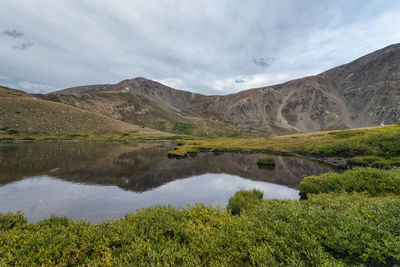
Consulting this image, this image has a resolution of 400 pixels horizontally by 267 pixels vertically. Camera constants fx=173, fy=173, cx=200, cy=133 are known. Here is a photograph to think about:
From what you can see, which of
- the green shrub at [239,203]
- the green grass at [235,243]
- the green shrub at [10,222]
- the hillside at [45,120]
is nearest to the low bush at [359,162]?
the green shrub at [239,203]

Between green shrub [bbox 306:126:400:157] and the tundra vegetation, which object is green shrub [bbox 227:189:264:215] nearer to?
the tundra vegetation

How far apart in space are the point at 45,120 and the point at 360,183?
164m

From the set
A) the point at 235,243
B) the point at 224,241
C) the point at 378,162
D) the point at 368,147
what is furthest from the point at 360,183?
the point at 368,147

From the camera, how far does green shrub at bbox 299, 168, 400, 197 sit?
16.1 metres

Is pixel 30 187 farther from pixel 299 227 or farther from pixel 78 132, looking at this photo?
pixel 78 132

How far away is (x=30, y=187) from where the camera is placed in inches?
878

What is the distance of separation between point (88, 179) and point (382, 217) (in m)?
32.3

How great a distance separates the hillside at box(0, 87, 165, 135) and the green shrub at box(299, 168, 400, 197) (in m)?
145

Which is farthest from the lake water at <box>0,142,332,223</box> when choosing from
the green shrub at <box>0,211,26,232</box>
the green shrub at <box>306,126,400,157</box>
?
the green shrub at <box>306,126,400,157</box>

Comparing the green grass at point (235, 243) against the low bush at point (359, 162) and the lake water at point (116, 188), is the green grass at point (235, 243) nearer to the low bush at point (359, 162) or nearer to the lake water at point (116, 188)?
the lake water at point (116, 188)

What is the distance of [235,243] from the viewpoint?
7238mm

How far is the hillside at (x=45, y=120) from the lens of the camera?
4353 inches

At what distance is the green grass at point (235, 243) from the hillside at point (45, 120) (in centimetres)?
14023

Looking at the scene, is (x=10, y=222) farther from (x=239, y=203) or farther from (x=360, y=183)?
(x=360, y=183)
